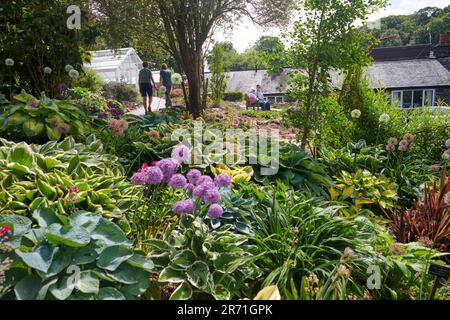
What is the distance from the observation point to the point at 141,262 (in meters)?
1.65

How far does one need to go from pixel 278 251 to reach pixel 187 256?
0.46 metres

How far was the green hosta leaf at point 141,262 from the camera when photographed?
160cm

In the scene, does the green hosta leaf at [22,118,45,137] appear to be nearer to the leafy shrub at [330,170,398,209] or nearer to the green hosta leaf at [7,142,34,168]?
the green hosta leaf at [7,142,34,168]

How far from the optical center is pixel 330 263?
1.77 m

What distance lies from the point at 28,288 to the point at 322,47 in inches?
139

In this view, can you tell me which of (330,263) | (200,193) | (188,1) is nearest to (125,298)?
(200,193)

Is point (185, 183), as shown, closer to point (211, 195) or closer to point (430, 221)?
point (211, 195)

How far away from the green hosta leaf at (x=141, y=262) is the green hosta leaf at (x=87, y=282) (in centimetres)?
18

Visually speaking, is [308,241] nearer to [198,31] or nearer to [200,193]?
[200,193]

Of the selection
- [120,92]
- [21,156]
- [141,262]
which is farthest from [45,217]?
[120,92]

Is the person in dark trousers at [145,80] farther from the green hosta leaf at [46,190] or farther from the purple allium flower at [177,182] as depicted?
the purple allium flower at [177,182]

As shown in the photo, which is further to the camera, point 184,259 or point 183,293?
point 184,259
